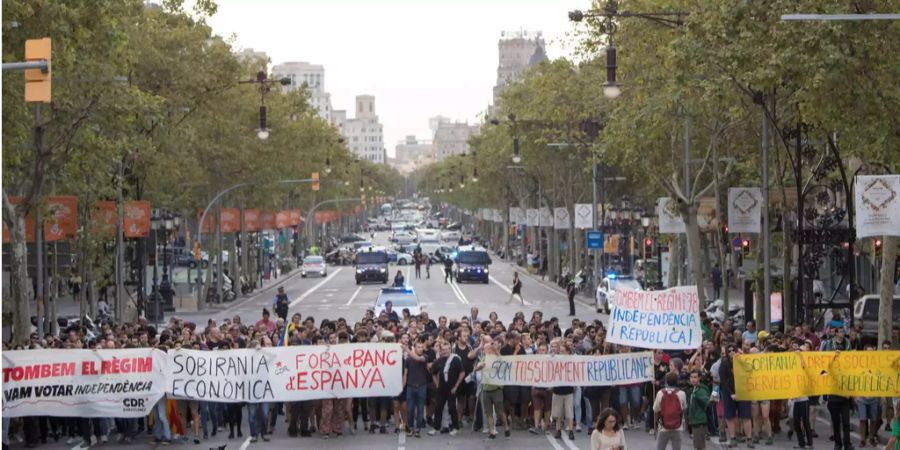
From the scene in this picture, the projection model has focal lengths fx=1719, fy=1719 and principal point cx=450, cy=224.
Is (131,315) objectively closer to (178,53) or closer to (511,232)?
(178,53)

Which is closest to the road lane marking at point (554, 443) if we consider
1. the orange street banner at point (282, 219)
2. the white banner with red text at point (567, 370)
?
the white banner with red text at point (567, 370)

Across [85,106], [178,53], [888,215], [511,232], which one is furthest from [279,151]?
[511,232]

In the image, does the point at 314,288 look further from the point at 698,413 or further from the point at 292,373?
the point at 698,413

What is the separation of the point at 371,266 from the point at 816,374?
6578cm

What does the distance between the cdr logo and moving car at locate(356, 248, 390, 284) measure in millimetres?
64300

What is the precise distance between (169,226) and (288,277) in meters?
48.5

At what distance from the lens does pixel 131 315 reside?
55531mm

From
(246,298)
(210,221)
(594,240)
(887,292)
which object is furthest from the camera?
(246,298)

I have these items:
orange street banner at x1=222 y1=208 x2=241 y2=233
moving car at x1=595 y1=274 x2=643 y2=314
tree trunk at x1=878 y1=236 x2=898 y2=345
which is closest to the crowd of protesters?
tree trunk at x1=878 y1=236 x2=898 y2=345

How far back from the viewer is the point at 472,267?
90.6m

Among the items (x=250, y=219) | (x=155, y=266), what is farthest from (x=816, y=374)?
(x=250, y=219)

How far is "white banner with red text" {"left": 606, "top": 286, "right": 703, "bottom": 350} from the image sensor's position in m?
25.9

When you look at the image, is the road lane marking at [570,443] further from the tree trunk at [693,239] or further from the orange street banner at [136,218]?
the orange street banner at [136,218]

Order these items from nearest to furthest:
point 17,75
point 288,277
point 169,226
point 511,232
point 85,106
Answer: point 17,75, point 85,106, point 169,226, point 288,277, point 511,232
